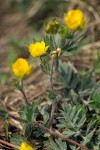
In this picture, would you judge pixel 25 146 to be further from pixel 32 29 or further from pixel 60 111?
pixel 32 29

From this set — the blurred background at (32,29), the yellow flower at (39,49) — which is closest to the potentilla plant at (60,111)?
the yellow flower at (39,49)

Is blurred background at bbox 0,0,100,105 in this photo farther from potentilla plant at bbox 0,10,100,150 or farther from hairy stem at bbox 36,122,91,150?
hairy stem at bbox 36,122,91,150

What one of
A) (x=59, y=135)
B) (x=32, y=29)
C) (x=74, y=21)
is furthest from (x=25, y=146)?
(x=32, y=29)

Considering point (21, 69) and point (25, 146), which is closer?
point (25, 146)

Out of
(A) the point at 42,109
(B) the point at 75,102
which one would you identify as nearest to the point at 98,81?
(B) the point at 75,102

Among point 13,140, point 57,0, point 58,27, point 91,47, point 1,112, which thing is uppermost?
point 57,0

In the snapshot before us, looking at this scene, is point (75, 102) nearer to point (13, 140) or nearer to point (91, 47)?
point (13, 140)
